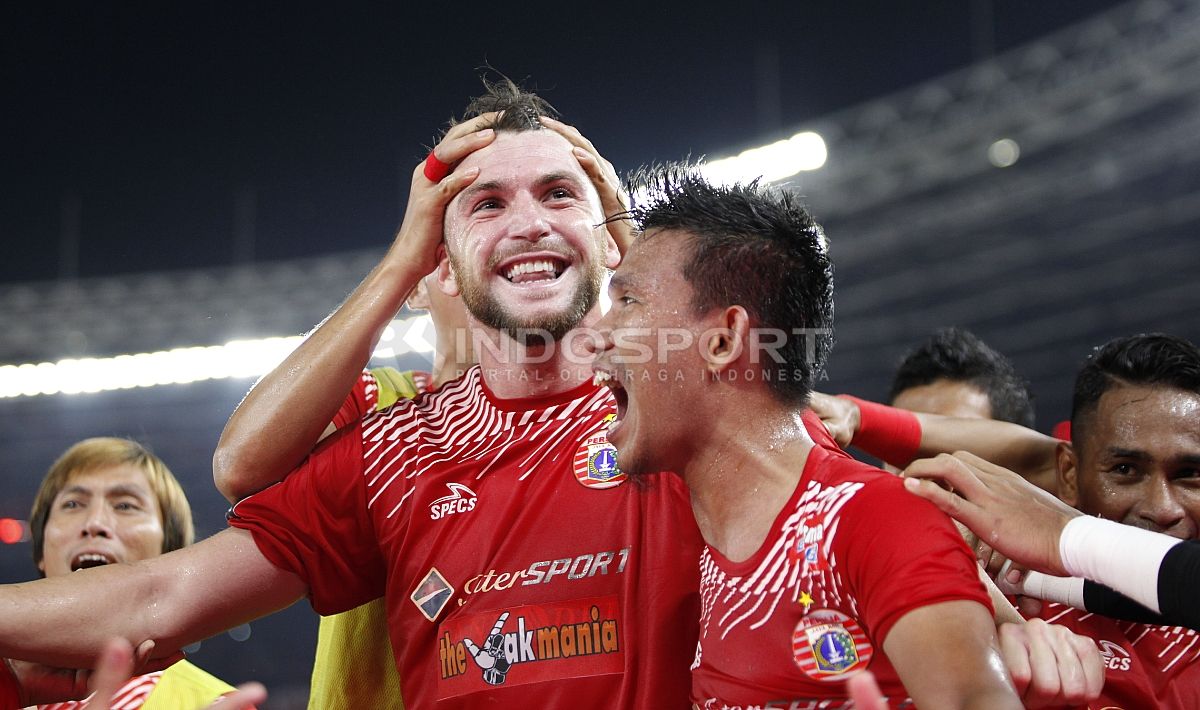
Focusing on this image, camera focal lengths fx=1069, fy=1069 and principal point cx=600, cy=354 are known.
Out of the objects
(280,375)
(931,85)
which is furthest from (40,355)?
(280,375)

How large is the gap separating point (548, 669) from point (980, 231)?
12228mm

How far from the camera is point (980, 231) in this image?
13.1 m

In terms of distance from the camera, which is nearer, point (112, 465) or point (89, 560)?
point (89, 560)

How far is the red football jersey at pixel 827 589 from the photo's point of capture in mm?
1509

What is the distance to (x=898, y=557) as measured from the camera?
151cm

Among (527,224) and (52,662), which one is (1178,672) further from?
(52,662)

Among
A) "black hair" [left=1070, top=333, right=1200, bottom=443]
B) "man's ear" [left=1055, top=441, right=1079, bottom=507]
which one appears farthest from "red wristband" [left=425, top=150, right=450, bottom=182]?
"man's ear" [left=1055, top=441, right=1079, bottom=507]

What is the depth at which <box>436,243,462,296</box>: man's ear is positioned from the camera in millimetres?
2512

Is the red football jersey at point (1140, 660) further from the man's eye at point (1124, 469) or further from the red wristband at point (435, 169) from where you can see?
the red wristband at point (435, 169)

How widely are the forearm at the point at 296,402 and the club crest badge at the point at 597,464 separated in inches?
20.2

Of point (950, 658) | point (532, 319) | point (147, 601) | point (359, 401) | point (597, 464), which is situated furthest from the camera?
point (359, 401)

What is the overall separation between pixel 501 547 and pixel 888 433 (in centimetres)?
134

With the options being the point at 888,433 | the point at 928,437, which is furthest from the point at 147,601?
the point at 928,437

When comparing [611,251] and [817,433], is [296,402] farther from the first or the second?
[817,433]
